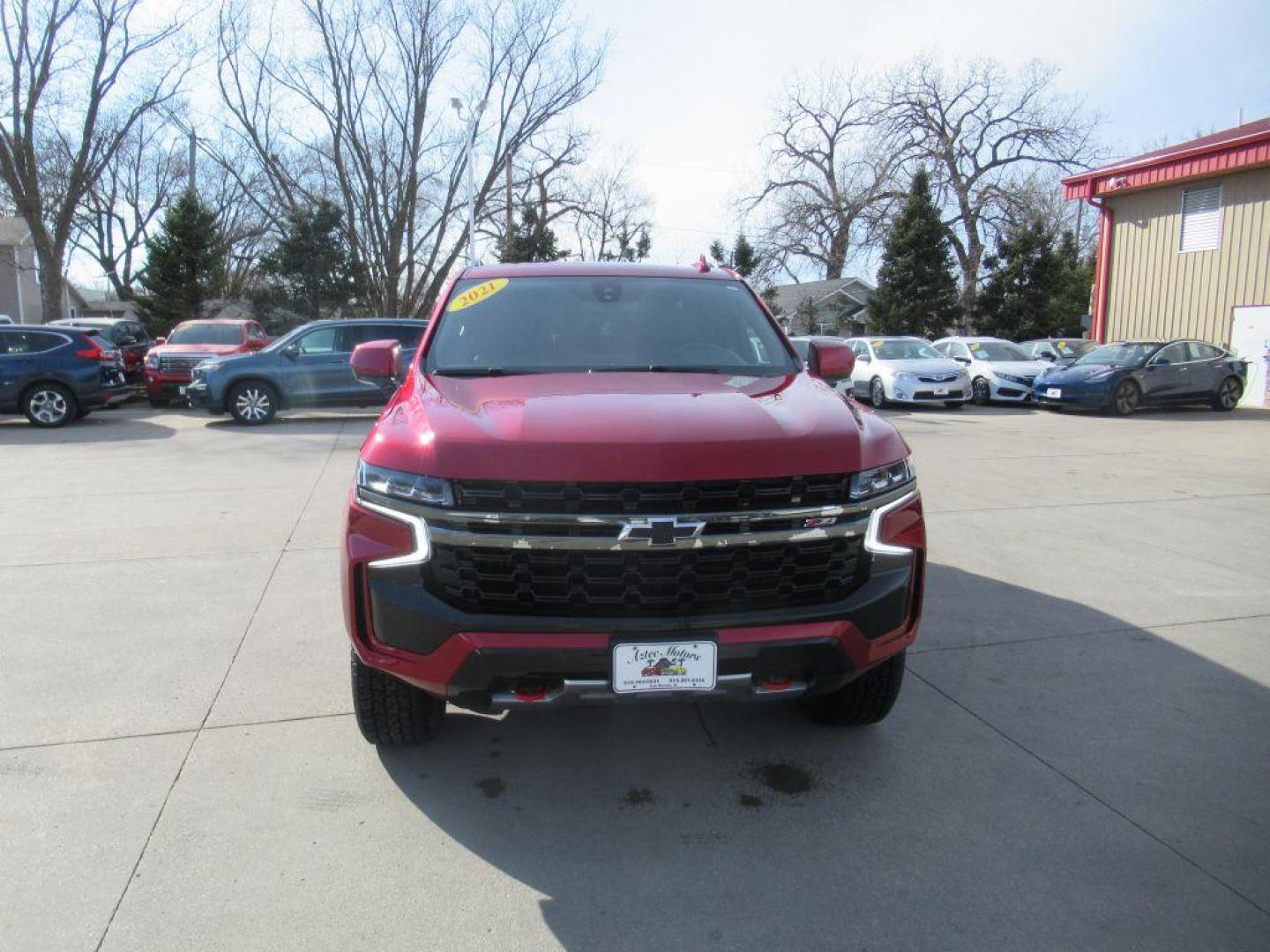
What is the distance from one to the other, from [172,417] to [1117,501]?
1452 centimetres

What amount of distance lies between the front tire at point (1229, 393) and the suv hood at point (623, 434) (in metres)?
17.1

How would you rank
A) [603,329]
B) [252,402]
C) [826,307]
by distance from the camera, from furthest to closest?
[826,307] → [252,402] → [603,329]

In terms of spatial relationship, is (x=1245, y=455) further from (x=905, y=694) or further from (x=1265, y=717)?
(x=905, y=694)

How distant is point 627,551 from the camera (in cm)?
262

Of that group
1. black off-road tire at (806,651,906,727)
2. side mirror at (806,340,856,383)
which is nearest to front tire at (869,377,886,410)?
side mirror at (806,340,856,383)

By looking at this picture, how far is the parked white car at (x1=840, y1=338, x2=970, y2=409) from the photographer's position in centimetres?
1759

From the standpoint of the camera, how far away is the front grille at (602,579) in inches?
104

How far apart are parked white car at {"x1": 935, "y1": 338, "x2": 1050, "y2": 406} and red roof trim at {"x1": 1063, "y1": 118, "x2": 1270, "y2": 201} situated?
510 centimetres

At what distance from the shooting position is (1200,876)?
2.59 m

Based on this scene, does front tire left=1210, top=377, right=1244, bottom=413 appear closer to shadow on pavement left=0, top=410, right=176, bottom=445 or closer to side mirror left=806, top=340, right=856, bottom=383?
side mirror left=806, top=340, right=856, bottom=383

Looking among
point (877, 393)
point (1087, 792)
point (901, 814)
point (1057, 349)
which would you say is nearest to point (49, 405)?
point (901, 814)

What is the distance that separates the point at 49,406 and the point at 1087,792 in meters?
15.1

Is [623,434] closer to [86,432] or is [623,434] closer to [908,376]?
[86,432]

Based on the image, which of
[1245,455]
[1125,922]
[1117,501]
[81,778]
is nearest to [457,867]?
[81,778]
